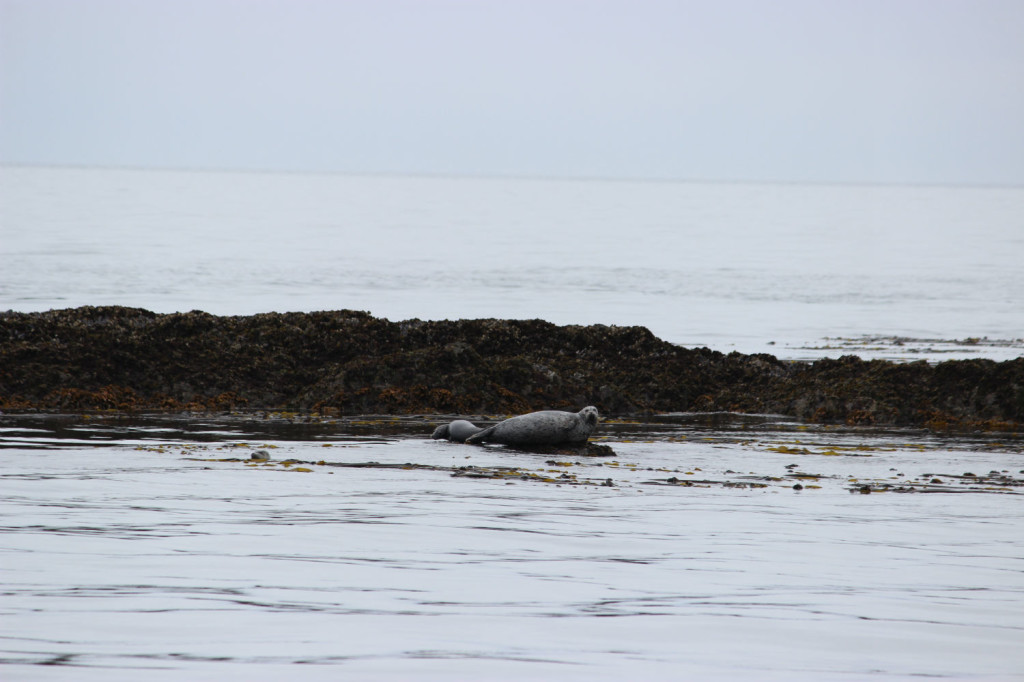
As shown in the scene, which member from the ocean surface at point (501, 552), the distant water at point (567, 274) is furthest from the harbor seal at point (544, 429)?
the distant water at point (567, 274)

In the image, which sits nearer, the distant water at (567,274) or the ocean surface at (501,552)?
the ocean surface at (501,552)

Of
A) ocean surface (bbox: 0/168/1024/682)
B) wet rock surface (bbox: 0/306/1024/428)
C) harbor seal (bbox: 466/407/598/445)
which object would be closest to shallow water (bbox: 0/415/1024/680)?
ocean surface (bbox: 0/168/1024/682)

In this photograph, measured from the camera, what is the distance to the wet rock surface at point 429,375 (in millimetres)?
13875

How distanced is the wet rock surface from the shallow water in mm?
3579

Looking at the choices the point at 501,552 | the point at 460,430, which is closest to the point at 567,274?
the point at 460,430

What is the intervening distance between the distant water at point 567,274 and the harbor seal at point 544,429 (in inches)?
430

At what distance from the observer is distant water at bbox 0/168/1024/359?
27.9m

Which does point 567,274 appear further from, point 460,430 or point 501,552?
point 501,552

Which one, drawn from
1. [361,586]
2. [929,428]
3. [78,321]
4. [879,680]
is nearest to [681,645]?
[879,680]

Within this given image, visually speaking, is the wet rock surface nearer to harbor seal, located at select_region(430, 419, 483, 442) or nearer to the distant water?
harbor seal, located at select_region(430, 419, 483, 442)

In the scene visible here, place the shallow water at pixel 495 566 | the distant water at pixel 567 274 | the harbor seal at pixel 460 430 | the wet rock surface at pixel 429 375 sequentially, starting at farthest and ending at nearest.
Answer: the distant water at pixel 567 274 < the wet rock surface at pixel 429 375 < the harbor seal at pixel 460 430 < the shallow water at pixel 495 566

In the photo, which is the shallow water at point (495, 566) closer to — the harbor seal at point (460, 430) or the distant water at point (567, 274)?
the harbor seal at point (460, 430)

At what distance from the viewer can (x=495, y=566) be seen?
5281 millimetres

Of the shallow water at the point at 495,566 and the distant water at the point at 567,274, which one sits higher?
the distant water at the point at 567,274
